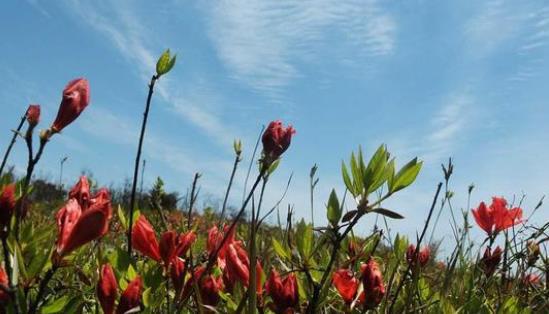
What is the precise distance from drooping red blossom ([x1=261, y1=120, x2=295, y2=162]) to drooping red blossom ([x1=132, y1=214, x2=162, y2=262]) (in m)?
0.35

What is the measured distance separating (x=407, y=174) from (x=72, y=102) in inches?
27.4

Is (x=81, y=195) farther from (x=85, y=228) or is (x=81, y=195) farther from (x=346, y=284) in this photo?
(x=346, y=284)

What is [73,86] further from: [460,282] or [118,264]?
[460,282]

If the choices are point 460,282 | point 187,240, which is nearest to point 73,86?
point 187,240

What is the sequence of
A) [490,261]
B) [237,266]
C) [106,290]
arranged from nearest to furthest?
[106,290]
[237,266]
[490,261]

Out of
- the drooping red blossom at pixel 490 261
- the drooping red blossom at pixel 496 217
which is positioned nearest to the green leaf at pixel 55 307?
the drooping red blossom at pixel 490 261

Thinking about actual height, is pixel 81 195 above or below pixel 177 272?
above

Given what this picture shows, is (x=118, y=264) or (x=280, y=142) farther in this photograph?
(x=118, y=264)

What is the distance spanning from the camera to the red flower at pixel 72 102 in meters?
1.10

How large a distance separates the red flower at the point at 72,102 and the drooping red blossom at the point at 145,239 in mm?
314

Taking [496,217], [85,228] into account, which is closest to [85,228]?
[85,228]

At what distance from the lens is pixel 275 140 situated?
1.18 metres

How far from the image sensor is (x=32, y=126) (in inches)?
40.6

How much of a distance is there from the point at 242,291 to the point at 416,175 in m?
0.47
